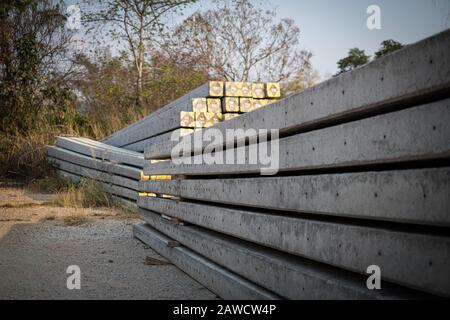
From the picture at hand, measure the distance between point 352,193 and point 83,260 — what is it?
3.02 metres

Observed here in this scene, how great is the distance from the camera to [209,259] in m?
3.41

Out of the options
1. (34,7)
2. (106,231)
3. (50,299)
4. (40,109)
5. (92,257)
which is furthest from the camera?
(34,7)

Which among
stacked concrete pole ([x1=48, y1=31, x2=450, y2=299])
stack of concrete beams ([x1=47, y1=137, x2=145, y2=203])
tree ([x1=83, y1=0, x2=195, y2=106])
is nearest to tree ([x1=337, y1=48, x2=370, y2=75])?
tree ([x1=83, y1=0, x2=195, y2=106])

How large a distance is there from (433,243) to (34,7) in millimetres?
14785

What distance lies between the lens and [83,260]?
4.15m

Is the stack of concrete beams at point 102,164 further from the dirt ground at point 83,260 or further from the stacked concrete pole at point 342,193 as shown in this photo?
the stacked concrete pole at point 342,193

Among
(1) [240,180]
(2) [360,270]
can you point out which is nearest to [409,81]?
(2) [360,270]

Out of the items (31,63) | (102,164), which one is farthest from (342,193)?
(31,63)

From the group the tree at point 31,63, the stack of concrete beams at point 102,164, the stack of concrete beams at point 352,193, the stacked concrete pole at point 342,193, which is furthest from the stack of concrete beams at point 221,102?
the tree at point 31,63

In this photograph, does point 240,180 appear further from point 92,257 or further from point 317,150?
point 92,257

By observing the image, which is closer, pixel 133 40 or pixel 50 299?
pixel 50 299

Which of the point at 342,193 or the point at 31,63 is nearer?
the point at 342,193

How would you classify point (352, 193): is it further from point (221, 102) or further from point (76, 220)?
point (76, 220)
